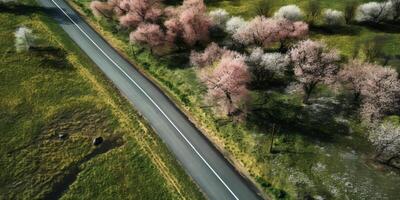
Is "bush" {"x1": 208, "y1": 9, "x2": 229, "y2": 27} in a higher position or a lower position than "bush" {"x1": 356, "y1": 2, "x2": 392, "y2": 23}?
lower

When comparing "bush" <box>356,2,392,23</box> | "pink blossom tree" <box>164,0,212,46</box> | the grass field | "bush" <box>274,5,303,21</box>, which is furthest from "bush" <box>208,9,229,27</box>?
"bush" <box>356,2,392,23</box>

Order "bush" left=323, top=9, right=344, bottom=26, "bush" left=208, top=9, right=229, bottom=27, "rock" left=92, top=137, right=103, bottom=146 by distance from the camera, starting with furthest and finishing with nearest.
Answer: "bush" left=208, top=9, right=229, bottom=27 < "bush" left=323, top=9, right=344, bottom=26 < "rock" left=92, top=137, right=103, bottom=146

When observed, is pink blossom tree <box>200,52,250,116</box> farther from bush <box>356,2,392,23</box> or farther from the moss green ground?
bush <box>356,2,392,23</box>

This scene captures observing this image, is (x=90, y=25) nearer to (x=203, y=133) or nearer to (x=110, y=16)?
(x=110, y=16)

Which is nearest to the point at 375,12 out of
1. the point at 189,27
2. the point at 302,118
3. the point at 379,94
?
the point at 379,94

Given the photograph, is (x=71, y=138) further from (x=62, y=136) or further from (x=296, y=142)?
(x=296, y=142)

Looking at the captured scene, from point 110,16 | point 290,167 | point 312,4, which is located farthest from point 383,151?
point 110,16

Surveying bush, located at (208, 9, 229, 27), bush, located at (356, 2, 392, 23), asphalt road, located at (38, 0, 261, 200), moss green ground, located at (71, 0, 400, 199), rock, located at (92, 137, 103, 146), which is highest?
bush, located at (356, 2, 392, 23)
